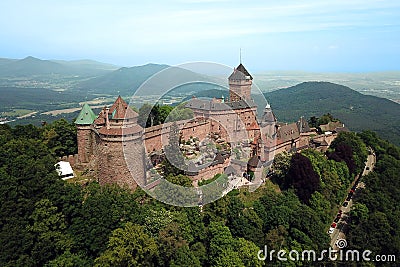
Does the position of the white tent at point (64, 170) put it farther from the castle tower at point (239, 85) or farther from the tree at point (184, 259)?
the castle tower at point (239, 85)

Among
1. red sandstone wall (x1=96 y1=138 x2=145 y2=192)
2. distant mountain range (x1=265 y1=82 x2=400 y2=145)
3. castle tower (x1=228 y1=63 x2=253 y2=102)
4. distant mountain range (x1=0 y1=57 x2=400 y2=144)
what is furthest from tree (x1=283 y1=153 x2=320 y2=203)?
distant mountain range (x1=265 y1=82 x2=400 y2=145)

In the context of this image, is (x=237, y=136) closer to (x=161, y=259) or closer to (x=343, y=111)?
(x=161, y=259)

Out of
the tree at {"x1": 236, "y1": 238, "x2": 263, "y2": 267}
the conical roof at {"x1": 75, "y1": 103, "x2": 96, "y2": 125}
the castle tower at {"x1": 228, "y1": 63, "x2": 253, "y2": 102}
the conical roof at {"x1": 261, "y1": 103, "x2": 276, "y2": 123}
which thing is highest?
the castle tower at {"x1": 228, "y1": 63, "x2": 253, "y2": 102}

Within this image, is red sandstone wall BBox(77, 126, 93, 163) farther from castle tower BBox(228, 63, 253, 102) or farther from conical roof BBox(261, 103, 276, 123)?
castle tower BBox(228, 63, 253, 102)

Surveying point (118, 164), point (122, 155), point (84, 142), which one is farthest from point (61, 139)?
point (122, 155)

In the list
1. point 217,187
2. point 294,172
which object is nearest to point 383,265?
point 294,172
